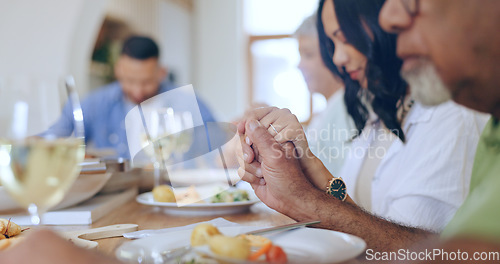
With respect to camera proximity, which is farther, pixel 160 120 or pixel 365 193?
pixel 365 193

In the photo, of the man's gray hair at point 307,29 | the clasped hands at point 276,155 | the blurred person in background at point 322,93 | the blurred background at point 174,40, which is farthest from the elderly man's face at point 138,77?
the clasped hands at point 276,155

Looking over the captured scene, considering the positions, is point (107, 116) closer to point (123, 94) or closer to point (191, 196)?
point (123, 94)

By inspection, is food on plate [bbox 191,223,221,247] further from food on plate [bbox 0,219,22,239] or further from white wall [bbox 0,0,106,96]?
white wall [bbox 0,0,106,96]

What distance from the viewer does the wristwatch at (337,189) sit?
68cm

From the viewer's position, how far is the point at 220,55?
177 inches

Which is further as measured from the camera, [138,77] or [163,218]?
[138,77]

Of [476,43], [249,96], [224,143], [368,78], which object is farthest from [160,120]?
[249,96]

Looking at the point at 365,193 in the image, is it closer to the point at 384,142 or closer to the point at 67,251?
the point at 384,142

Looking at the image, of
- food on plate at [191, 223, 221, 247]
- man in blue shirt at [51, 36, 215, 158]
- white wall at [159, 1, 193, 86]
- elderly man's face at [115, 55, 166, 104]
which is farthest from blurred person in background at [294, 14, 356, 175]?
white wall at [159, 1, 193, 86]

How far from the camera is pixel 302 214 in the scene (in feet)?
2.09

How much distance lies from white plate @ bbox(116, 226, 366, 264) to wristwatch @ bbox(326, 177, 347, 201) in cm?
19

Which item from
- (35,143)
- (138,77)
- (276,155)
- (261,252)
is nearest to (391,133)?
(276,155)

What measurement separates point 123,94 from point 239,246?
7.15 ft

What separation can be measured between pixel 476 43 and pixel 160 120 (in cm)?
52
